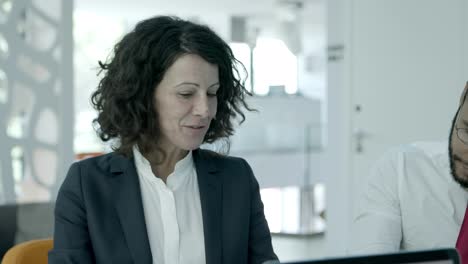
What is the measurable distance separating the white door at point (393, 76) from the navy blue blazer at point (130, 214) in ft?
8.17

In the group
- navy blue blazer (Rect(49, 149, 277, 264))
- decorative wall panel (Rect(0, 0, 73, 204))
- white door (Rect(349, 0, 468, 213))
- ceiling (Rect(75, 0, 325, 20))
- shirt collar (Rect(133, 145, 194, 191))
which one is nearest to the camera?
navy blue blazer (Rect(49, 149, 277, 264))

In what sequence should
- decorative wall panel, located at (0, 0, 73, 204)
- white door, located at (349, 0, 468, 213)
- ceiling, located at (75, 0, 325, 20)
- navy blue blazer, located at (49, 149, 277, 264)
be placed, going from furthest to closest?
ceiling, located at (75, 0, 325, 20), white door, located at (349, 0, 468, 213), decorative wall panel, located at (0, 0, 73, 204), navy blue blazer, located at (49, 149, 277, 264)

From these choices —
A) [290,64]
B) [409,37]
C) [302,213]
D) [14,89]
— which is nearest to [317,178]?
[302,213]

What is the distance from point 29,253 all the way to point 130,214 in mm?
250

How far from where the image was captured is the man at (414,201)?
5.10 ft

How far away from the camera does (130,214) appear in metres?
1.44

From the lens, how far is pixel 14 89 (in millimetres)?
3555

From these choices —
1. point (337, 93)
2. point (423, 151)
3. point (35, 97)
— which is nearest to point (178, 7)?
point (337, 93)

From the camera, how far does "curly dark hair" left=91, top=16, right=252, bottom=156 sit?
148cm

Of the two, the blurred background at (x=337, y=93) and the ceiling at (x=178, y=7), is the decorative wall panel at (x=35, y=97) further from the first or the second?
the ceiling at (x=178, y=7)

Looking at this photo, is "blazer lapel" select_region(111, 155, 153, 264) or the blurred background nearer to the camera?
"blazer lapel" select_region(111, 155, 153, 264)

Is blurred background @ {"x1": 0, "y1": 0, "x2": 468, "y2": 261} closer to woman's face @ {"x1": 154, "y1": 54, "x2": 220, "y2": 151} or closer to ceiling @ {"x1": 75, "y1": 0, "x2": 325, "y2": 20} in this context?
woman's face @ {"x1": 154, "y1": 54, "x2": 220, "y2": 151}

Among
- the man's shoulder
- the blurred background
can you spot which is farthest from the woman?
the blurred background

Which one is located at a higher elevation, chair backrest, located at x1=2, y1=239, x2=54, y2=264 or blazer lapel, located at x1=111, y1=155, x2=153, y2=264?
blazer lapel, located at x1=111, y1=155, x2=153, y2=264
